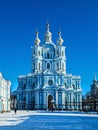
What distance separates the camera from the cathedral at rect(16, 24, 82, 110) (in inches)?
4306

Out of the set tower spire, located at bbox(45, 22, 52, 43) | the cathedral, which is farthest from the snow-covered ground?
tower spire, located at bbox(45, 22, 52, 43)

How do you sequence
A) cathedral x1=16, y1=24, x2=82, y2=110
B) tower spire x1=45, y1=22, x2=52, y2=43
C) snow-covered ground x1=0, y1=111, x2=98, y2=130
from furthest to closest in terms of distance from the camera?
tower spire x1=45, y1=22, x2=52, y2=43
cathedral x1=16, y1=24, x2=82, y2=110
snow-covered ground x1=0, y1=111, x2=98, y2=130

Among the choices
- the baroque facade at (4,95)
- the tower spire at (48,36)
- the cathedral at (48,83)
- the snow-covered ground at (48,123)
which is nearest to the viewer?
the snow-covered ground at (48,123)

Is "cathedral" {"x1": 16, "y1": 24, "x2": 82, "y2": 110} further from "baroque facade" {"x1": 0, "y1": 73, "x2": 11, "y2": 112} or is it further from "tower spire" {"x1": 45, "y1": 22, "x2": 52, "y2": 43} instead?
"baroque facade" {"x1": 0, "y1": 73, "x2": 11, "y2": 112}

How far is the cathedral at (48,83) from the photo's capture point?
359 ft

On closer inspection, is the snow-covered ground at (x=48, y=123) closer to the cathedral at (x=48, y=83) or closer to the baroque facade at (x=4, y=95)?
the baroque facade at (x=4, y=95)

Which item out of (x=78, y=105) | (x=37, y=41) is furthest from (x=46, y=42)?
(x=78, y=105)

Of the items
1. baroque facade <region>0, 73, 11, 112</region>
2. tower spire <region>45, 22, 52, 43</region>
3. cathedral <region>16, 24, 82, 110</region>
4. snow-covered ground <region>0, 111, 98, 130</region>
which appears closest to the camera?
snow-covered ground <region>0, 111, 98, 130</region>

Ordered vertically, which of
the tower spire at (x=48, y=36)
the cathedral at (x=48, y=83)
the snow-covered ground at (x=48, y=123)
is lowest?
the snow-covered ground at (x=48, y=123)

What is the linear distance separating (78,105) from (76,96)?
18.8 feet

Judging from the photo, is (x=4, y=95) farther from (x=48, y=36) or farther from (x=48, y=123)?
(x=48, y=123)

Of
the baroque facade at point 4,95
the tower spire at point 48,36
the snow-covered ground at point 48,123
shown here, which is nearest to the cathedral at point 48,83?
the tower spire at point 48,36

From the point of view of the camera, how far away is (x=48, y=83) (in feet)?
367

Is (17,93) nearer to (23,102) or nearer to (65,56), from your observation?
(23,102)
